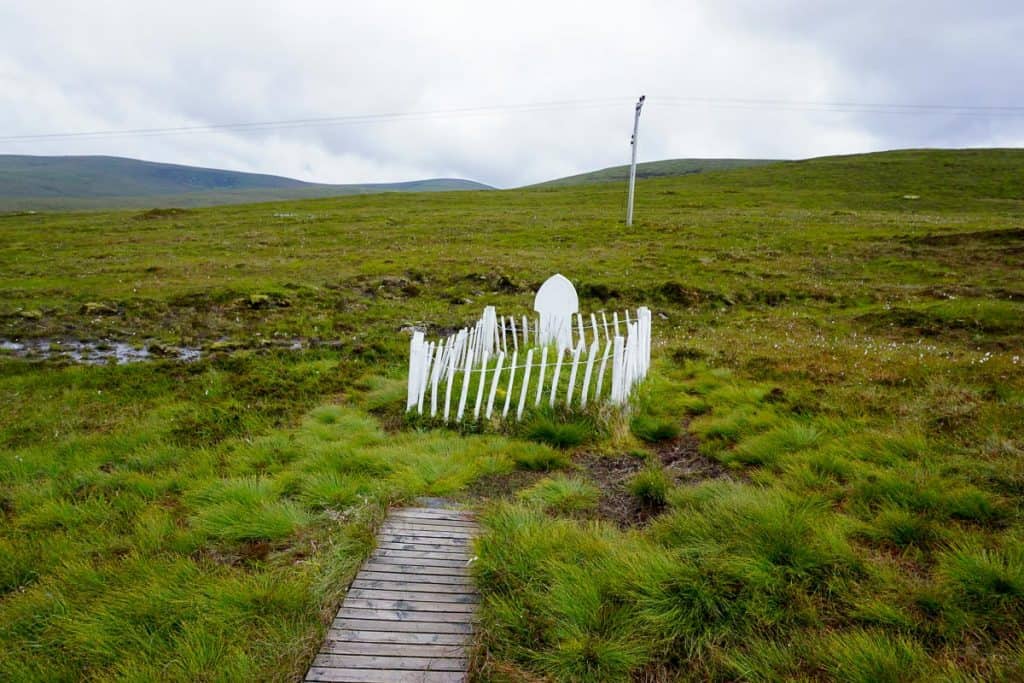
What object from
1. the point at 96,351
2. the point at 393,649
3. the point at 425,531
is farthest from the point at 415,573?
the point at 96,351

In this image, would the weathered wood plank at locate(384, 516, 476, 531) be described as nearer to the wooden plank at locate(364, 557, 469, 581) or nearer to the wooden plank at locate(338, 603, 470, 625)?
the wooden plank at locate(364, 557, 469, 581)

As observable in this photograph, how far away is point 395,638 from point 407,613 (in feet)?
0.84

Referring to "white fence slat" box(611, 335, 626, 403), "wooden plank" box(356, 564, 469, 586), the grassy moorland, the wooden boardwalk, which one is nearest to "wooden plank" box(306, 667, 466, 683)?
the wooden boardwalk

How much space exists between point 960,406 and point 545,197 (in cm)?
7615

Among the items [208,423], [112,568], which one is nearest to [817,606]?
[112,568]

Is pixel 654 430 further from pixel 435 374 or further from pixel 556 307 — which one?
pixel 556 307

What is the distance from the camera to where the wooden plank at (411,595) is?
424 centimetres

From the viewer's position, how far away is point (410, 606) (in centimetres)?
415

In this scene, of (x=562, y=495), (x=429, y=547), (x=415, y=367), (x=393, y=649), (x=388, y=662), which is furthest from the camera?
(x=415, y=367)

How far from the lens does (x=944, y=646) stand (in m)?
3.34

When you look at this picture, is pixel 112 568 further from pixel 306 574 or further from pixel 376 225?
pixel 376 225

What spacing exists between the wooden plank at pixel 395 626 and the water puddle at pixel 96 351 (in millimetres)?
10959

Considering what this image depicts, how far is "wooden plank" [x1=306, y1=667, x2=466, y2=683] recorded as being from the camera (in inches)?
136

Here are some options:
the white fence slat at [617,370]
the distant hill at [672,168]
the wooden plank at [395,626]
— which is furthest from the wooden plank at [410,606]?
the distant hill at [672,168]
